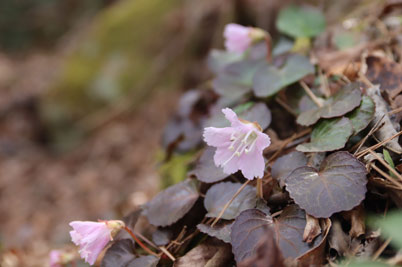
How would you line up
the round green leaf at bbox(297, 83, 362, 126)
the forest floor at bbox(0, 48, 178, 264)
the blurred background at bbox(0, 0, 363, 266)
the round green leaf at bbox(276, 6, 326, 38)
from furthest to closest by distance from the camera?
the blurred background at bbox(0, 0, 363, 266)
the forest floor at bbox(0, 48, 178, 264)
the round green leaf at bbox(276, 6, 326, 38)
the round green leaf at bbox(297, 83, 362, 126)

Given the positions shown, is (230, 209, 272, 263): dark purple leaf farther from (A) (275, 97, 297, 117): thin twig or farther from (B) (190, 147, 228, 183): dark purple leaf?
(A) (275, 97, 297, 117): thin twig

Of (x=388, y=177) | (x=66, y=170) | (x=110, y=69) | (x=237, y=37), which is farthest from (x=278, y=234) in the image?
(x=110, y=69)

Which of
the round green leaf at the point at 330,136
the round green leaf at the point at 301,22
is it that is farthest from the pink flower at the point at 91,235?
the round green leaf at the point at 301,22

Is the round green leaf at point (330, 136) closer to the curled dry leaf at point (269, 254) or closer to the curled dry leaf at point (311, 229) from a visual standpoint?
the curled dry leaf at point (311, 229)

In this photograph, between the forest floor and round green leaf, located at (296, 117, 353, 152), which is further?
the forest floor

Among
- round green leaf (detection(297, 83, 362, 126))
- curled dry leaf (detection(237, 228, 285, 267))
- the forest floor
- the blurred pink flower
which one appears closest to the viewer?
curled dry leaf (detection(237, 228, 285, 267))

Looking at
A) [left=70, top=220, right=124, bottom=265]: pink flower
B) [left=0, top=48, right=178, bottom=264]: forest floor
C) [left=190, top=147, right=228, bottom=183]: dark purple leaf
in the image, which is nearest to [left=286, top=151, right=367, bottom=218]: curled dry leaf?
[left=190, top=147, right=228, bottom=183]: dark purple leaf

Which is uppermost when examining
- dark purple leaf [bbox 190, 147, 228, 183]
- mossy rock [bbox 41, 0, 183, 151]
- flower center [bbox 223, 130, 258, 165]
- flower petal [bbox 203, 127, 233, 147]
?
flower petal [bbox 203, 127, 233, 147]
